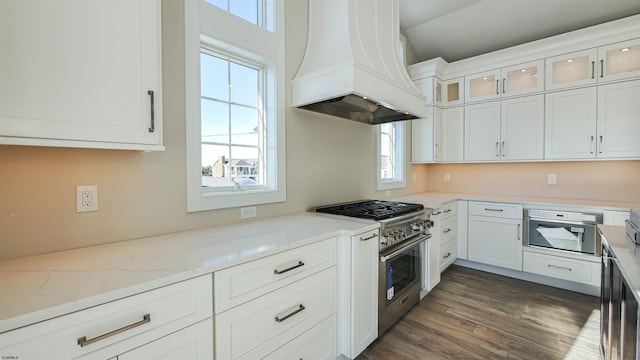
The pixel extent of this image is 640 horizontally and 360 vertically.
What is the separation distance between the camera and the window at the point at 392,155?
3510mm

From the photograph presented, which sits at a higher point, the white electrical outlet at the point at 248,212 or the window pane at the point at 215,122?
the window pane at the point at 215,122

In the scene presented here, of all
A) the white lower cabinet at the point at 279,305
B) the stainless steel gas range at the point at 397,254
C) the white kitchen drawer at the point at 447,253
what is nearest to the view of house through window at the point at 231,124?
the stainless steel gas range at the point at 397,254

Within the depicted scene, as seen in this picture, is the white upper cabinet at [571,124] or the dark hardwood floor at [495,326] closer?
the dark hardwood floor at [495,326]

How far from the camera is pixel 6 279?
2.93 feet

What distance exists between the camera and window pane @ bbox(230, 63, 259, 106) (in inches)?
78.4

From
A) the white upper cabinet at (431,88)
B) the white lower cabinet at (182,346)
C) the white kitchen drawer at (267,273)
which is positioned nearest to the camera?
the white lower cabinet at (182,346)

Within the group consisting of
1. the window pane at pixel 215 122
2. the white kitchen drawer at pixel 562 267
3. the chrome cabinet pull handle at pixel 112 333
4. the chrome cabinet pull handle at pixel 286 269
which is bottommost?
the white kitchen drawer at pixel 562 267

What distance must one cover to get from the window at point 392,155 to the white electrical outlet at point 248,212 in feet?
6.22

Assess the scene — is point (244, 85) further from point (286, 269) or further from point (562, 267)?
point (562, 267)

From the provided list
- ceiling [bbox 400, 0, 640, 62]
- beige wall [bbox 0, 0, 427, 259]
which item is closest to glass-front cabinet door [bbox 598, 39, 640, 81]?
ceiling [bbox 400, 0, 640, 62]

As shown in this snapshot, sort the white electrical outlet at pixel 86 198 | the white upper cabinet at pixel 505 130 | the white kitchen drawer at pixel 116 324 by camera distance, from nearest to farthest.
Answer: the white kitchen drawer at pixel 116 324, the white electrical outlet at pixel 86 198, the white upper cabinet at pixel 505 130

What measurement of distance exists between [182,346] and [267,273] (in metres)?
0.41

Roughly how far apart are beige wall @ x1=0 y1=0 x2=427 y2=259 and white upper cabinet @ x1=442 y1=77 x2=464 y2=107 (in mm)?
2311

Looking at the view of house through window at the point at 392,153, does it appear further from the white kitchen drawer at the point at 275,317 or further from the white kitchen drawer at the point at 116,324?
the white kitchen drawer at the point at 116,324
